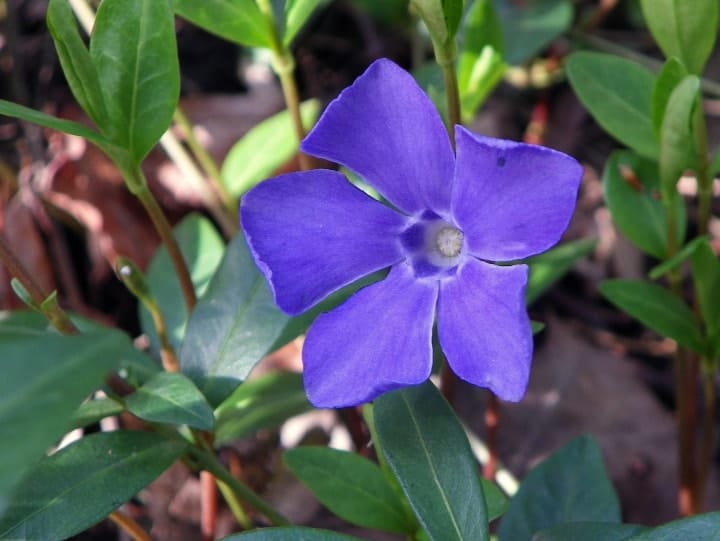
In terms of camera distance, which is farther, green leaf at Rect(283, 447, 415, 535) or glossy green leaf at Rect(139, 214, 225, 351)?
glossy green leaf at Rect(139, 214, 225, 351)

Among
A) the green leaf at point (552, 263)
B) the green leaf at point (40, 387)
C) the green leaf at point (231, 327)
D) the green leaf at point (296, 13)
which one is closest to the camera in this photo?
the green leaf at point (40, 387)

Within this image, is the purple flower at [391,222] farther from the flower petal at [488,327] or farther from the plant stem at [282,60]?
the plant stem at [282,60]

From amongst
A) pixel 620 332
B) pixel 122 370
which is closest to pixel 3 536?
pixel 122 370

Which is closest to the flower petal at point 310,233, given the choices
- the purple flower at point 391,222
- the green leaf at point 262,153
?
the purple flower at point 391,222

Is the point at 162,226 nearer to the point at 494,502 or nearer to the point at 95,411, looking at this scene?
the point at 95,411

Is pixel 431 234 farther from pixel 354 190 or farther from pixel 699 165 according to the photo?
pixel 699 165

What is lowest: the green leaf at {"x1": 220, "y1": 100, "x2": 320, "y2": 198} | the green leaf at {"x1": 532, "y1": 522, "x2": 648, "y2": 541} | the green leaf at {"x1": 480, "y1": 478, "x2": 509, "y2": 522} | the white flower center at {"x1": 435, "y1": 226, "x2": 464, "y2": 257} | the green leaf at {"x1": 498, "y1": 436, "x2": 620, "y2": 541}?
the green leaf at {"x1": 498, "y1": 436, "x2": 620, "y2": 541}

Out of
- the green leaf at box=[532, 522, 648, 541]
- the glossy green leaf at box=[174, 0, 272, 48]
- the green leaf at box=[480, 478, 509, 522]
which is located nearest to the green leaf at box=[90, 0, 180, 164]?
the glossy green leaf at box=[174, 0, 272, 48]

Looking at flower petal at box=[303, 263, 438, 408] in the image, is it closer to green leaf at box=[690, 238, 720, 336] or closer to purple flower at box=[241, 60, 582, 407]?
purple flower at box=[241, 60, 582, 407]
